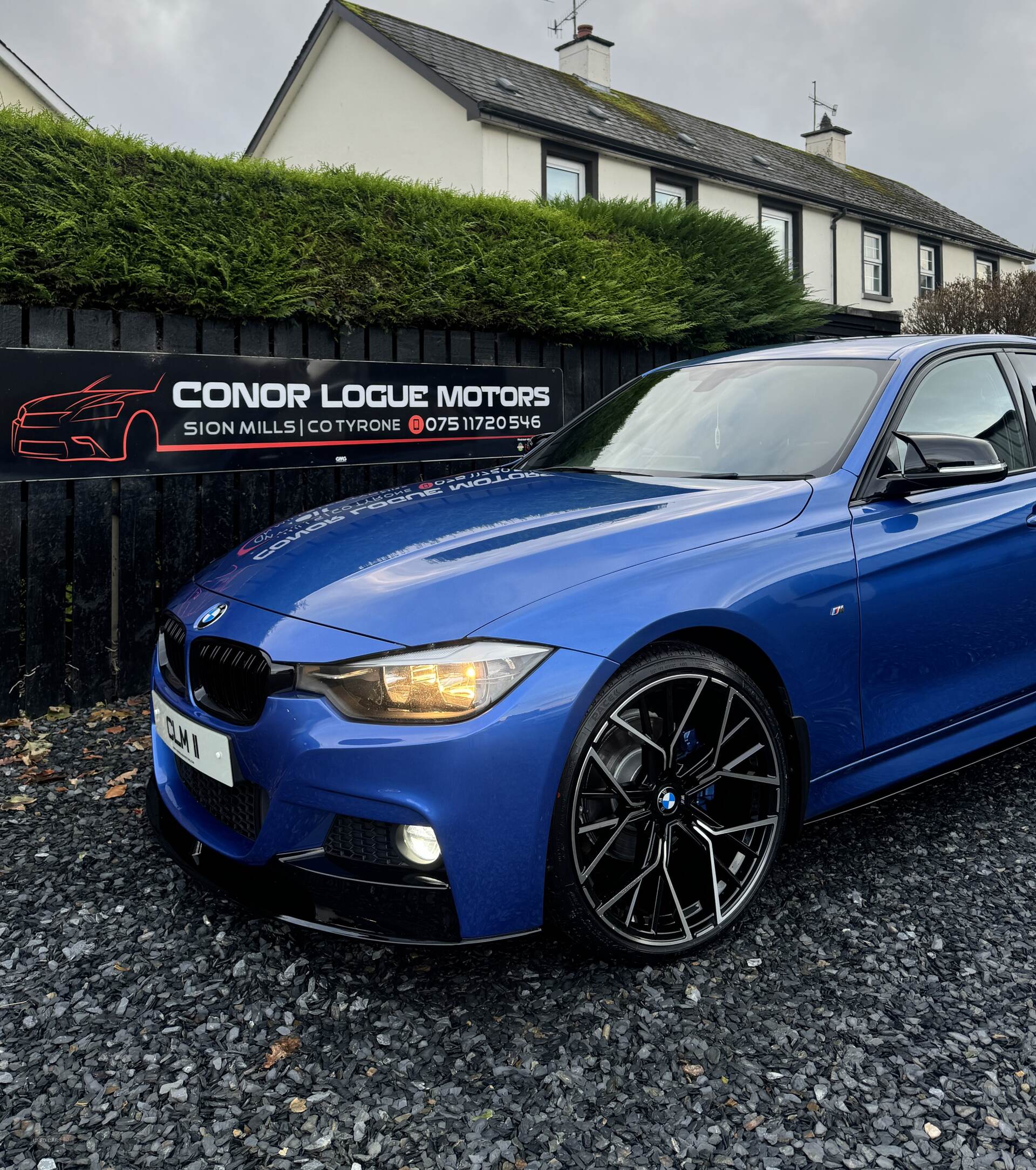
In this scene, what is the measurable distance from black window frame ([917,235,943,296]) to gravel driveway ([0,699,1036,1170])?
24.4 metres

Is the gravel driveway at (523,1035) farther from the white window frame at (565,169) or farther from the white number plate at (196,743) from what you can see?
the white window frame at (565,169)

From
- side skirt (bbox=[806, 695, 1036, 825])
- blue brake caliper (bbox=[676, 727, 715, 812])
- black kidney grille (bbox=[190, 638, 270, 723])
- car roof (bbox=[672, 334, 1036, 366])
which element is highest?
car roof (bbox=[672, 334, 1036, 366])

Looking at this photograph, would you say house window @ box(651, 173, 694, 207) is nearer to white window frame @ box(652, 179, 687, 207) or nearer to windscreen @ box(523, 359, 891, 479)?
white window frame @ box(652, 179, 687, 207)

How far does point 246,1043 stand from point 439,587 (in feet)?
3.84

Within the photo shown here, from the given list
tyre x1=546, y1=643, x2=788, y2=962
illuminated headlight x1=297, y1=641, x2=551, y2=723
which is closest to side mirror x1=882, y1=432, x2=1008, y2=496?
tyre x1=546, y1=643, x2=788, y2=962

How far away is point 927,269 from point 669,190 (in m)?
10.3

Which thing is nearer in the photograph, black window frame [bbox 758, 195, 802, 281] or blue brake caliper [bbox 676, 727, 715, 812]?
blue brake caliper [bbox 676, 727, 715, 812]

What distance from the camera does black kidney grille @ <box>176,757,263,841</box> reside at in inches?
96.8

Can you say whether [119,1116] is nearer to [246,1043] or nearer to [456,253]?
[246,1043]

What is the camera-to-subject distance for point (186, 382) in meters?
5.00

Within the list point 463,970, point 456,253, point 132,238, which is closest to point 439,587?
point 463,970

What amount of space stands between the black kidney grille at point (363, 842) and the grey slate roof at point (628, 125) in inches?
592

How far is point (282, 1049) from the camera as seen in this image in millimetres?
2334

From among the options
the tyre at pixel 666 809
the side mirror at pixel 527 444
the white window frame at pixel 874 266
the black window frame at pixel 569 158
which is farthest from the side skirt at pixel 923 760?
the white window frame at pixel 874 266
